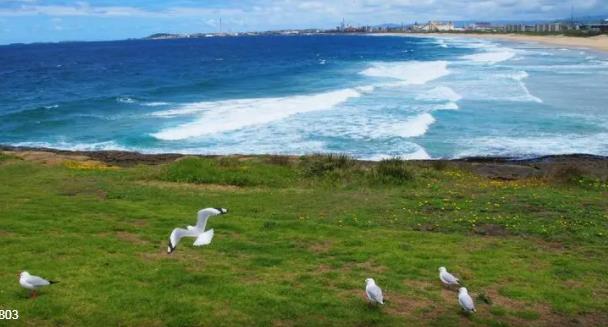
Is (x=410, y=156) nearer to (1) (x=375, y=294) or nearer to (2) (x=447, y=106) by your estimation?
(2) (x=447, y=106)

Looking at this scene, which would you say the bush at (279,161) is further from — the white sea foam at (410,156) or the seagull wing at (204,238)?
the seagull wing at (204,238)

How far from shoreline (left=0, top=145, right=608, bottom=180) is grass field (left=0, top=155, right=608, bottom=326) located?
13.5 ft

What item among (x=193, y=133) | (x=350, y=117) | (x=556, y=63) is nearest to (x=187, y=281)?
(x=193, y=133)

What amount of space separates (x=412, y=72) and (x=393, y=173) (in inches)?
2282

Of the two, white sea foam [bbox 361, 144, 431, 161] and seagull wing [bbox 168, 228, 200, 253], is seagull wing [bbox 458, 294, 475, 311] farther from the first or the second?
white sea foam [bbox 361, 144, 431, 161]

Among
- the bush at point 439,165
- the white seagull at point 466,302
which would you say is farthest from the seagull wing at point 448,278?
the bush at point 439,165

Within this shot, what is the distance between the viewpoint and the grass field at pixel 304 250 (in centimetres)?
905

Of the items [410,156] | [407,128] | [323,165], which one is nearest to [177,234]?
[323,165]

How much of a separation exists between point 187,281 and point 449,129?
2885cm

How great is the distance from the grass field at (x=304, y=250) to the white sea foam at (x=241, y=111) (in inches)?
694

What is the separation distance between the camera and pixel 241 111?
149 feet

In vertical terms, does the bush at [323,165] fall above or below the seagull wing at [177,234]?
below

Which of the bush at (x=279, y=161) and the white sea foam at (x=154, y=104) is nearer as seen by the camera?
the bush at (x=279, y=161)

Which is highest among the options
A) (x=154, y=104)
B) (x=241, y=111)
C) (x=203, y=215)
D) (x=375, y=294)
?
(x=203, y=215)
